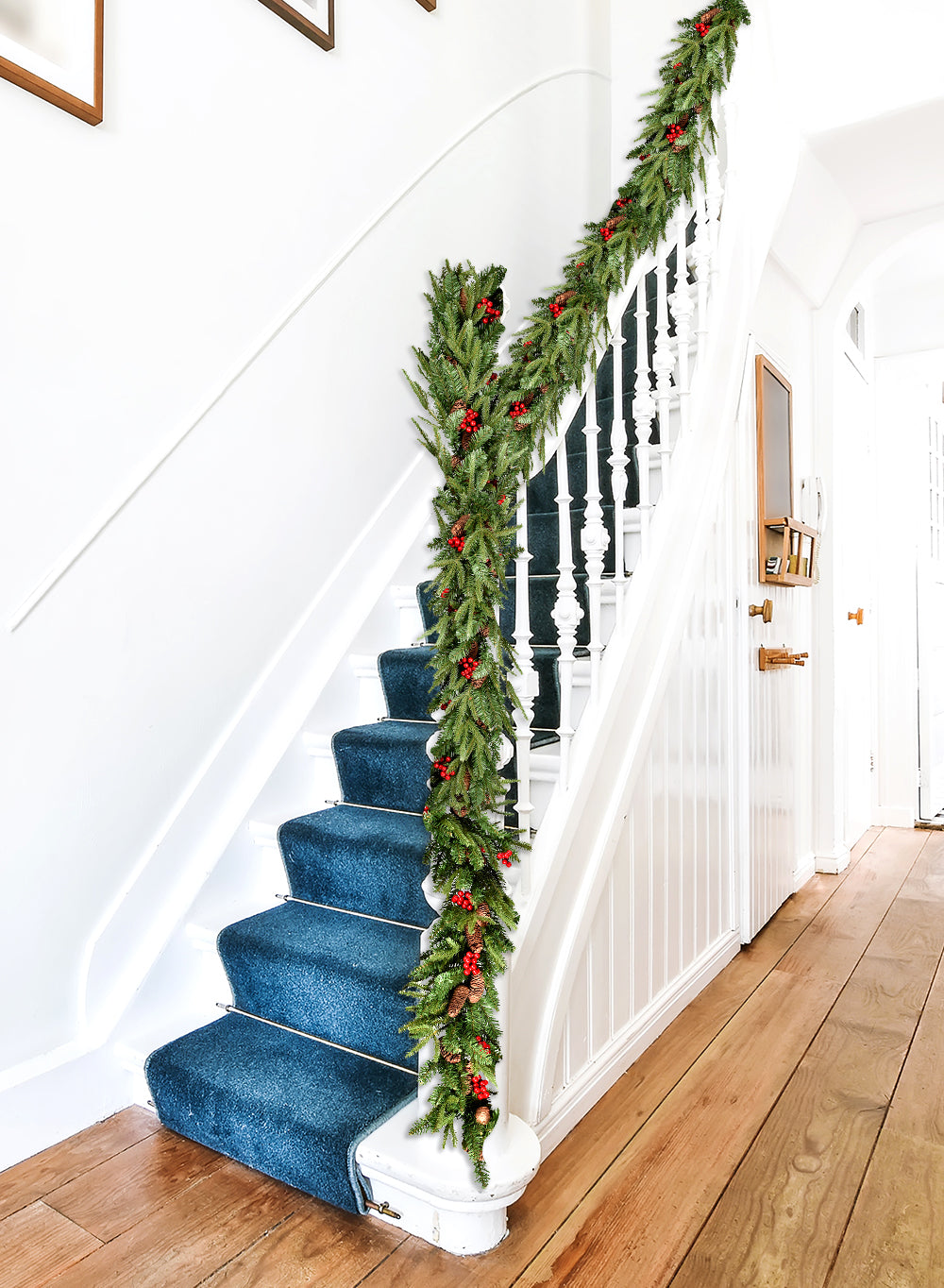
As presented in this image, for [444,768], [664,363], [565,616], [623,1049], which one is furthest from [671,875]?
[664,363]

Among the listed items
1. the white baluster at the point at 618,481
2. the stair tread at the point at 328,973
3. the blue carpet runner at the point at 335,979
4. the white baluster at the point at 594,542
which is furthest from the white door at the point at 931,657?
the stair tread at the point at 328,973

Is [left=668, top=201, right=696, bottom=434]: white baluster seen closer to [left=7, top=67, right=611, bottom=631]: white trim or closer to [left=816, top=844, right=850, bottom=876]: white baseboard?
[left=7, top=67, right=611, bottom=631]: white trim

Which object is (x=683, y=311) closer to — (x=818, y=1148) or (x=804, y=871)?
(x=818, y=1148)

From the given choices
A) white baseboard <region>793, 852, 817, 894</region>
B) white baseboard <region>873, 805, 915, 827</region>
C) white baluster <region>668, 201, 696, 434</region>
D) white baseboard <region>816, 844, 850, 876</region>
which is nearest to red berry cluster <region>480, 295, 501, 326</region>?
white baluster <region>668, 201, 696, 434</region>

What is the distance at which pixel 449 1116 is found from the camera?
4.32 feet

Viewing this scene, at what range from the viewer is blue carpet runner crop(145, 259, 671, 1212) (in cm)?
150

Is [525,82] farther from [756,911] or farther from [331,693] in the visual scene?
[756,911]

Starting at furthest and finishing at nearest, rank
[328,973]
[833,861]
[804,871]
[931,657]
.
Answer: [931,657] < [833,861] < [804,871] < [328,973]

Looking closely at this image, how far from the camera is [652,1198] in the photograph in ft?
4.83

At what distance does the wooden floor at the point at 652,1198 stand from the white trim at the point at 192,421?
1.02 metres

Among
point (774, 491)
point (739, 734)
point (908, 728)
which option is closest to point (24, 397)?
point (739, 734)

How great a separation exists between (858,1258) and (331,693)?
5.35 feet

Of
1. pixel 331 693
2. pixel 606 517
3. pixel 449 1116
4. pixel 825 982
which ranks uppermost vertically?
pixel 606 517

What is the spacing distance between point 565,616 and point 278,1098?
1.01 m
